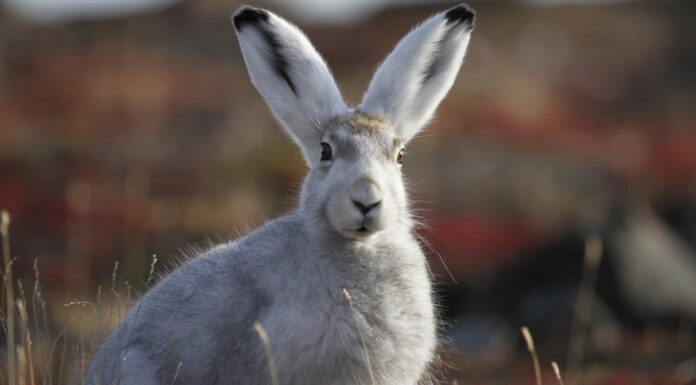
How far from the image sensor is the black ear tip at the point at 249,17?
714cm

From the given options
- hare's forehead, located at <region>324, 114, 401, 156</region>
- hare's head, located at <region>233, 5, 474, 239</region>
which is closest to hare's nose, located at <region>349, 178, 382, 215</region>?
hare's head, located at <region>233, 5, 474, 239</region>

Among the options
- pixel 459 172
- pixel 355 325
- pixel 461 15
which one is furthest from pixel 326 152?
pixel 459 172

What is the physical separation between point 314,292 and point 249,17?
1827mm

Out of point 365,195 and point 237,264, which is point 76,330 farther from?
point 365,195

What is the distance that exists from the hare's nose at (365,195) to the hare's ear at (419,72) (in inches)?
38.8

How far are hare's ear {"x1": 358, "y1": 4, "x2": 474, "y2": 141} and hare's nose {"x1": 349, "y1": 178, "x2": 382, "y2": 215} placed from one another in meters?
0.99

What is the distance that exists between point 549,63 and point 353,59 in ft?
22.8

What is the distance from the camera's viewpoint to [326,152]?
271 inches

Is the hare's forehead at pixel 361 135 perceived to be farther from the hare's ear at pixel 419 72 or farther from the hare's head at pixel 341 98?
the hare's ear at pixel 419 72

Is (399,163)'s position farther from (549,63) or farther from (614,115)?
(549,63)

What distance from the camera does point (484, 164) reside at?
2584 centimetres

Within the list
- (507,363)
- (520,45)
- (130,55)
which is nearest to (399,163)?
(507,363)

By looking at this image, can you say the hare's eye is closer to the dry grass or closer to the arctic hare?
the arctic hare

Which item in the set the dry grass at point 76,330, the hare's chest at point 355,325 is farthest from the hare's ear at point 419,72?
the dry grass at point 76,330
